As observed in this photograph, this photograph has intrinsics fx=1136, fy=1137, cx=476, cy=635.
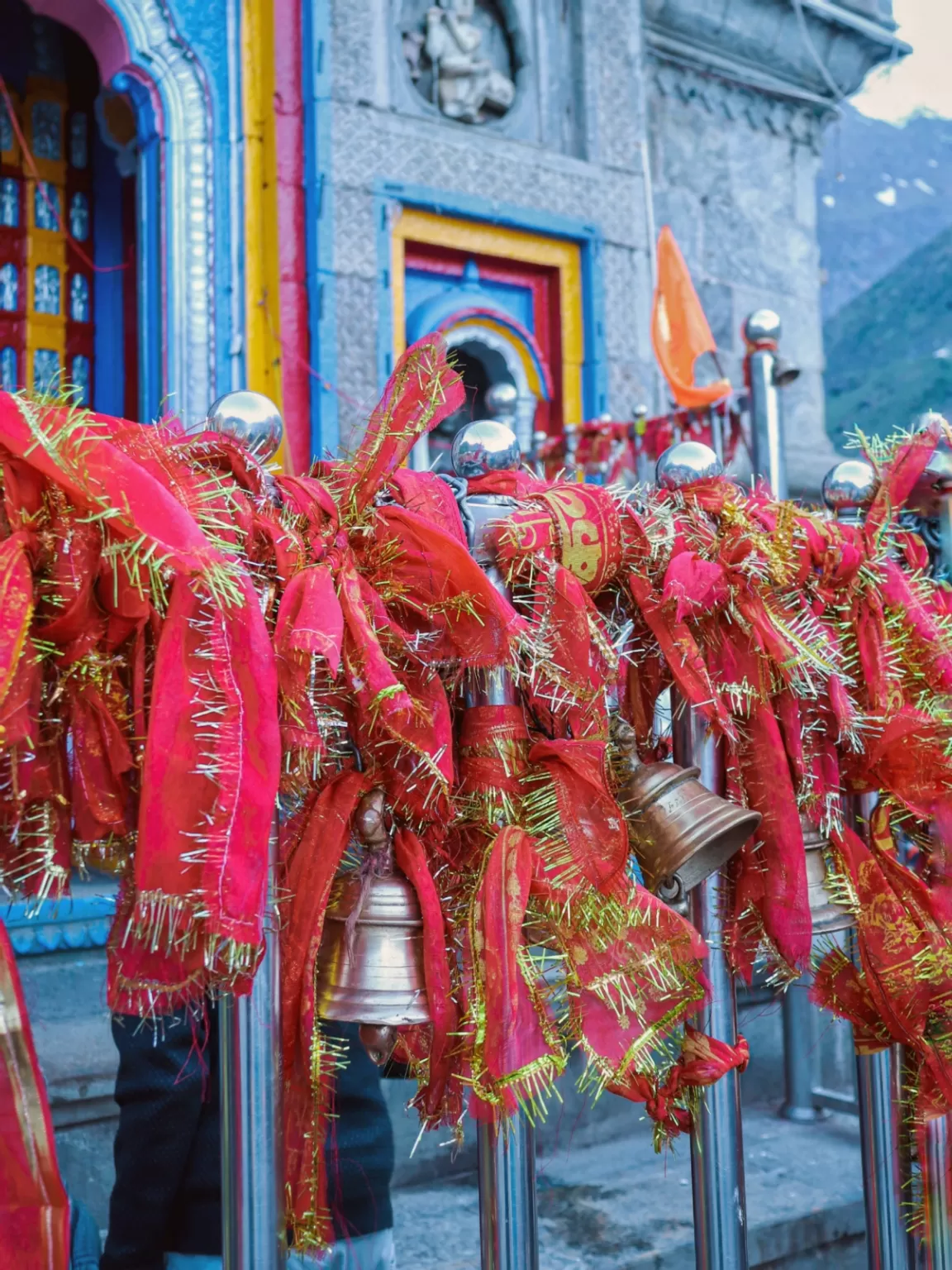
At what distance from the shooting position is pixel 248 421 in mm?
914

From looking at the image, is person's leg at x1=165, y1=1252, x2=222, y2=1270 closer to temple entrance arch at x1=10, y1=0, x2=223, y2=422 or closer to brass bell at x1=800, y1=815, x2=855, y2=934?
brass bell at x1=800, y1=815, x2=855, y2=934

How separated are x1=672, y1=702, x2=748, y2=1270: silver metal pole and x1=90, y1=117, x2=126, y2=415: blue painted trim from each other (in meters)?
3.79

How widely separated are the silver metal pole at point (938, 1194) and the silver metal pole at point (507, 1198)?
1.82ft

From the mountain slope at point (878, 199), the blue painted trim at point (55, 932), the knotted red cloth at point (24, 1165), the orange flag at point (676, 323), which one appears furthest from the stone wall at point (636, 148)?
the mountain slope at point (878, 199)

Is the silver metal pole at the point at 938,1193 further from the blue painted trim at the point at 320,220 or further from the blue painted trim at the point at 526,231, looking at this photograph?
the blue painted trim at the point at 526,231

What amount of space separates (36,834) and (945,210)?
1237cm

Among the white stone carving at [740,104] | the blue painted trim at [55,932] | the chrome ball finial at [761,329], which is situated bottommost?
the blue painted trim at [55,932]

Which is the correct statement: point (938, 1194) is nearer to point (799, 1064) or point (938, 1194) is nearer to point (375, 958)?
point (375, 958)

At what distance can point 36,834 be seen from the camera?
833 mm

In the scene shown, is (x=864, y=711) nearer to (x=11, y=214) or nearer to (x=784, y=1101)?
(x=784, y=1101)

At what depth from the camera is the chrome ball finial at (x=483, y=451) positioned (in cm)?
107

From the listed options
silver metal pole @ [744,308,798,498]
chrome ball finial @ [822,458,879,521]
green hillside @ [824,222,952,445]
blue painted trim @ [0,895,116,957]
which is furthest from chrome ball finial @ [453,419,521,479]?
green hillside @ [824,222,952,445]

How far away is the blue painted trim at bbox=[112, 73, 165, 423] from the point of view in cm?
376

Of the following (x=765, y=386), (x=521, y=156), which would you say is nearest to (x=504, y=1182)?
(x=765, y=386)
